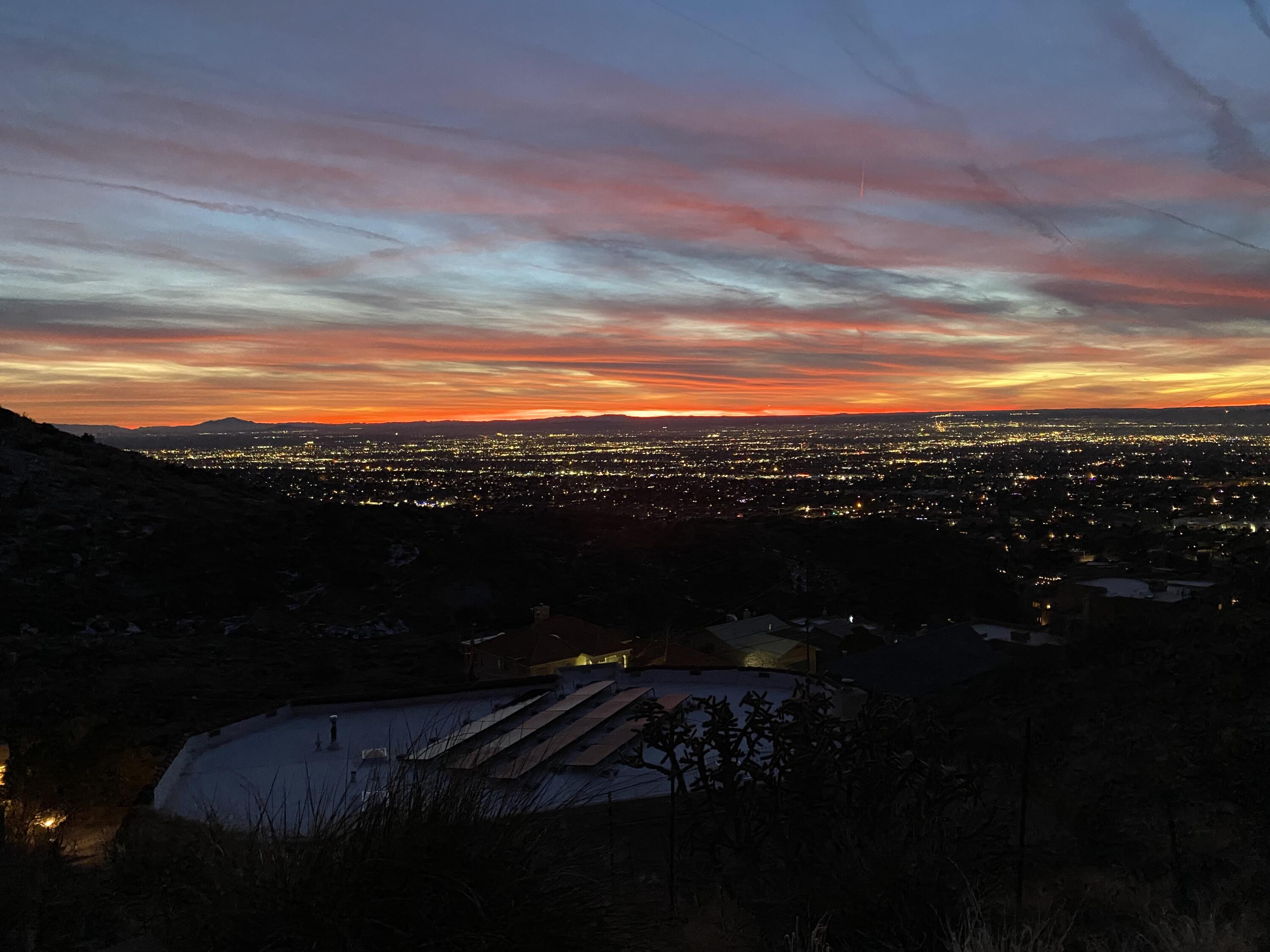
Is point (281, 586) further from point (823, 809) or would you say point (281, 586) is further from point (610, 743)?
point (823, 809)

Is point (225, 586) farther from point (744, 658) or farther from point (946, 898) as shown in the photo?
point (946, 898)

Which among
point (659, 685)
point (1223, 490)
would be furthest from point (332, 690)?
point (1223, 490)

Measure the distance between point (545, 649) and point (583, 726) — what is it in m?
13.5

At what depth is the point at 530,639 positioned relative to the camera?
2619 cm

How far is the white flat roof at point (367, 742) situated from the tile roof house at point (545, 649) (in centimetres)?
824

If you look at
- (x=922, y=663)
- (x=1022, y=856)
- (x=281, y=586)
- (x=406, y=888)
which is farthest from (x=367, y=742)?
(x=281, y=586)

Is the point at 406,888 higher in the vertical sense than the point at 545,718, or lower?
higher

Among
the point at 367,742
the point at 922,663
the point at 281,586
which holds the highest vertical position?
the point at 367,742

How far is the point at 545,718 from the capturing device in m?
12.0

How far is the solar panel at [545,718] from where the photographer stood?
9.17 m

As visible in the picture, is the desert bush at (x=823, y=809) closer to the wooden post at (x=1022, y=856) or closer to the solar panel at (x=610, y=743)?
the wooden post at (x=1022, y=856)

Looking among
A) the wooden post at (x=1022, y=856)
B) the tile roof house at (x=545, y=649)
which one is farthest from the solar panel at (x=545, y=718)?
the tile roof house at (x=545, y=649)

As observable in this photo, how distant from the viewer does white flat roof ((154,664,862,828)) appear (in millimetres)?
10031

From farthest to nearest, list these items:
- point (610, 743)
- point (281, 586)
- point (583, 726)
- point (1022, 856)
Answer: point (281, 586) → point (583, 726) → point (610, 743) → point (1022, 856)
